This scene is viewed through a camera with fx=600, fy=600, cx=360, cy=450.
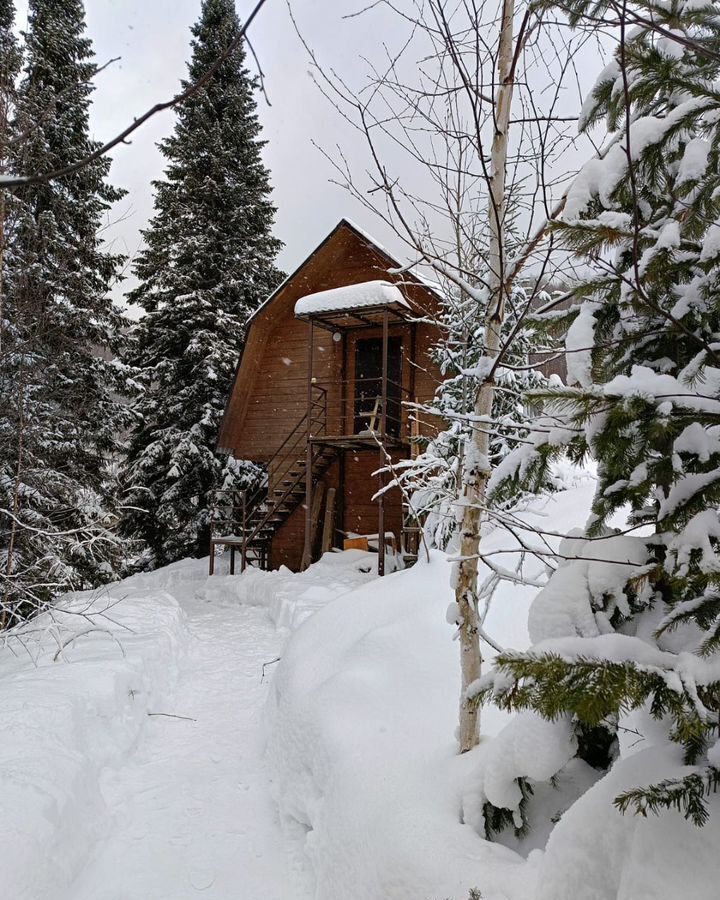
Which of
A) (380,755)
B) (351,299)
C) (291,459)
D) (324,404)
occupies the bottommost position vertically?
(380,755)

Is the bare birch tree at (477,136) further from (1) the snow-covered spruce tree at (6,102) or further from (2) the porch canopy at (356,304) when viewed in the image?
(2) the porch canopy at (356,304)

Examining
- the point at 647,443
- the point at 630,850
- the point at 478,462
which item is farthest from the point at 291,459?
the point at 630,850

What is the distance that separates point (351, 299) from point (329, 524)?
5.15 meters

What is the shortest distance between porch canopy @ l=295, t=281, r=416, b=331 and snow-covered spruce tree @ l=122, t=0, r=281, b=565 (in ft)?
16.1

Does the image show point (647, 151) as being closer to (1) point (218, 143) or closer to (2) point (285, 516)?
(2) point (285, 516)

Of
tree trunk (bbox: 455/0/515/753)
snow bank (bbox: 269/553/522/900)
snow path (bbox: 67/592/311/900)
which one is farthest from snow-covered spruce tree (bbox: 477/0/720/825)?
snow path (bbox: 67/592/311/900)

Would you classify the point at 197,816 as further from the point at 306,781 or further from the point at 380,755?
the point at 380,755

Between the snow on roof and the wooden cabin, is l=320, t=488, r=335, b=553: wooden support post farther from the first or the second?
the snow on roof

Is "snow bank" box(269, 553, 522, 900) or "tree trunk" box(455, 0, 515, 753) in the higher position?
"tree trunk" box(455, 0, 515, 753)

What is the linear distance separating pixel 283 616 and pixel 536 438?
7920 millimetres

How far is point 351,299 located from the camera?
1125 centimetres

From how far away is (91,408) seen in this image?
542 inches

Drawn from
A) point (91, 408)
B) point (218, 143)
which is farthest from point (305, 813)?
point (218, 143)

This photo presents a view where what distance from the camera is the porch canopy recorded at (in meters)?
10.8
